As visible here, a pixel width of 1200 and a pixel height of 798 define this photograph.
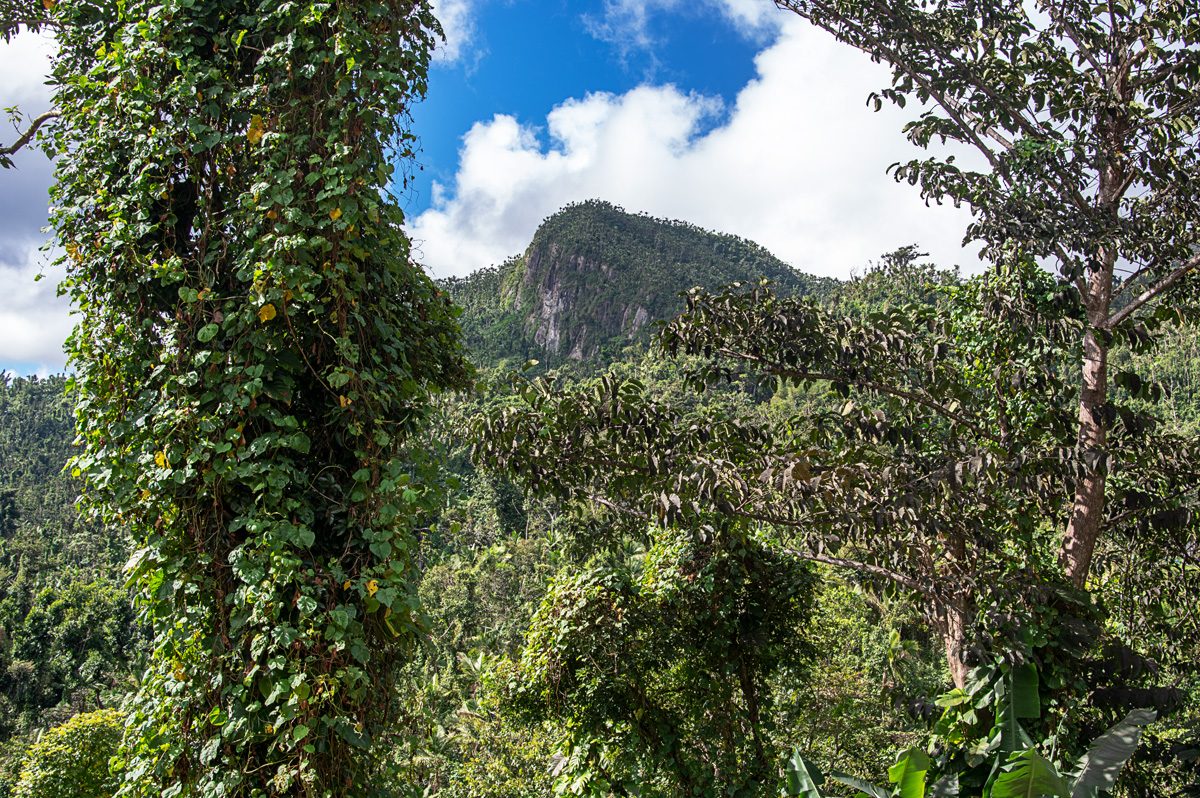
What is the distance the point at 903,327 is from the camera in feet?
13.6

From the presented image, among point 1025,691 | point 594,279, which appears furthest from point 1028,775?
point 594,279

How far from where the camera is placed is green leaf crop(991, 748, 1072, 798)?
2.64 meters

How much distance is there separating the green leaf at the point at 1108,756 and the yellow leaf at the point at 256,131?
11.8 ft

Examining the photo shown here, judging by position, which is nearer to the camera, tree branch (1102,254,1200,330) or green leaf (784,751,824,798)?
green leaf (784,751,824,798)

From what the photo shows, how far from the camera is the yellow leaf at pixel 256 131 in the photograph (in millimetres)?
2830

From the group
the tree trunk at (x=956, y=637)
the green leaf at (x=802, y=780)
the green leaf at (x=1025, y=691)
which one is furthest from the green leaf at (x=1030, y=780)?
the tree trunk at (x=956, y=637)

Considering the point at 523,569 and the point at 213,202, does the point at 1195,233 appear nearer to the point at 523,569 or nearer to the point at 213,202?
the point at 213,202

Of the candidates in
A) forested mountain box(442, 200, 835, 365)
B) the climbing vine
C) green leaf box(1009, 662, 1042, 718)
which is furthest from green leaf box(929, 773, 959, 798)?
forested mountain box(442, 200, 835, 365)

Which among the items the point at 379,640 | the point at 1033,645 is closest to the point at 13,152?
the point at 379,640

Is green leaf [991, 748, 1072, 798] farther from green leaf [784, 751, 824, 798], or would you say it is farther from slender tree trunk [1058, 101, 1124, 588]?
slender tree trunk [1058, 101, 1124, 588]

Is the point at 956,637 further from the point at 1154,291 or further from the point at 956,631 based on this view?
the point at 1154,291

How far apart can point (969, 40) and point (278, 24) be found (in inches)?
139

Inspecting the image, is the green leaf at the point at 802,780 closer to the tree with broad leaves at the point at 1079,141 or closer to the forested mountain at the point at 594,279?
the tree with broad leaves at the point at 1079,141

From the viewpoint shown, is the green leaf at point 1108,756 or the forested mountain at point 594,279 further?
the forested mountain at point 594,279
